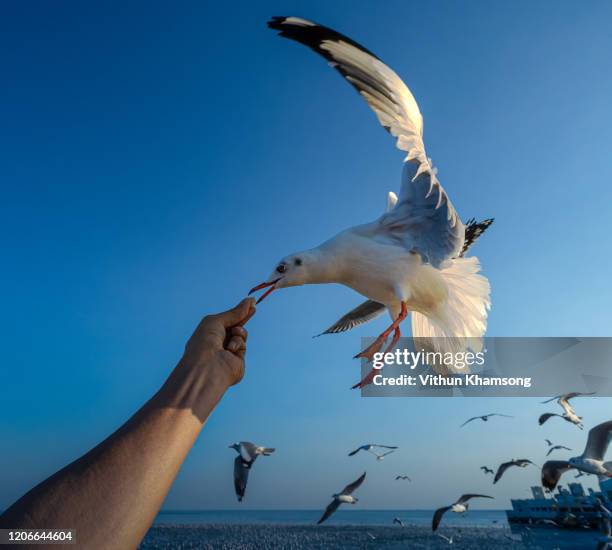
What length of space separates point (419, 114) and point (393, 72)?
0.22m

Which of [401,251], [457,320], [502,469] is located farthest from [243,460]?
[502,469]

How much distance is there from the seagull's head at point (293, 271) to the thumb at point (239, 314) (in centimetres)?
122

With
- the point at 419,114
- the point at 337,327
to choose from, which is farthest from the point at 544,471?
the point at 419,114

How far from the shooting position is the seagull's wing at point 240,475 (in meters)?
4.00

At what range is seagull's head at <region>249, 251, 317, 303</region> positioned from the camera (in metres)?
2.38

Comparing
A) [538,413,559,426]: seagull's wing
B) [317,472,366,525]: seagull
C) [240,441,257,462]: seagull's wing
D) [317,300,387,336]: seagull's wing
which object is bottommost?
[317,472,366,525]: seagull

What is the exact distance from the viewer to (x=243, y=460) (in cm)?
448

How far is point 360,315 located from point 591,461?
165 inches

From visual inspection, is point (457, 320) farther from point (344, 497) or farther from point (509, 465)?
point (509, 465)

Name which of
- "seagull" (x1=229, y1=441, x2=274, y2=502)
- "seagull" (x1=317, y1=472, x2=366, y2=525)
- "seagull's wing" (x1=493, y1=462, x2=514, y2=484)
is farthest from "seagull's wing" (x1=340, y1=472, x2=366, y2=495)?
"seagull's wing" (x1=493, y1=462, x2=514, y2=484)

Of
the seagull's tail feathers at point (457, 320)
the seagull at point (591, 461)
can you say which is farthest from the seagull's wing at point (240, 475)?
the seagull at point (591, 461)

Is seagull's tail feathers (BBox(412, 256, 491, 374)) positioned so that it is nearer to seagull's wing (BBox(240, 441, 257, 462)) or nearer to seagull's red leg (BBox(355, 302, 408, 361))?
seagull's red leg (BBox(355, 302, 408, 361))

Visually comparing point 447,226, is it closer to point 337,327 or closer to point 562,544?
point 337,327

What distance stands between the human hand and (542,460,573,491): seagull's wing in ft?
20.4
